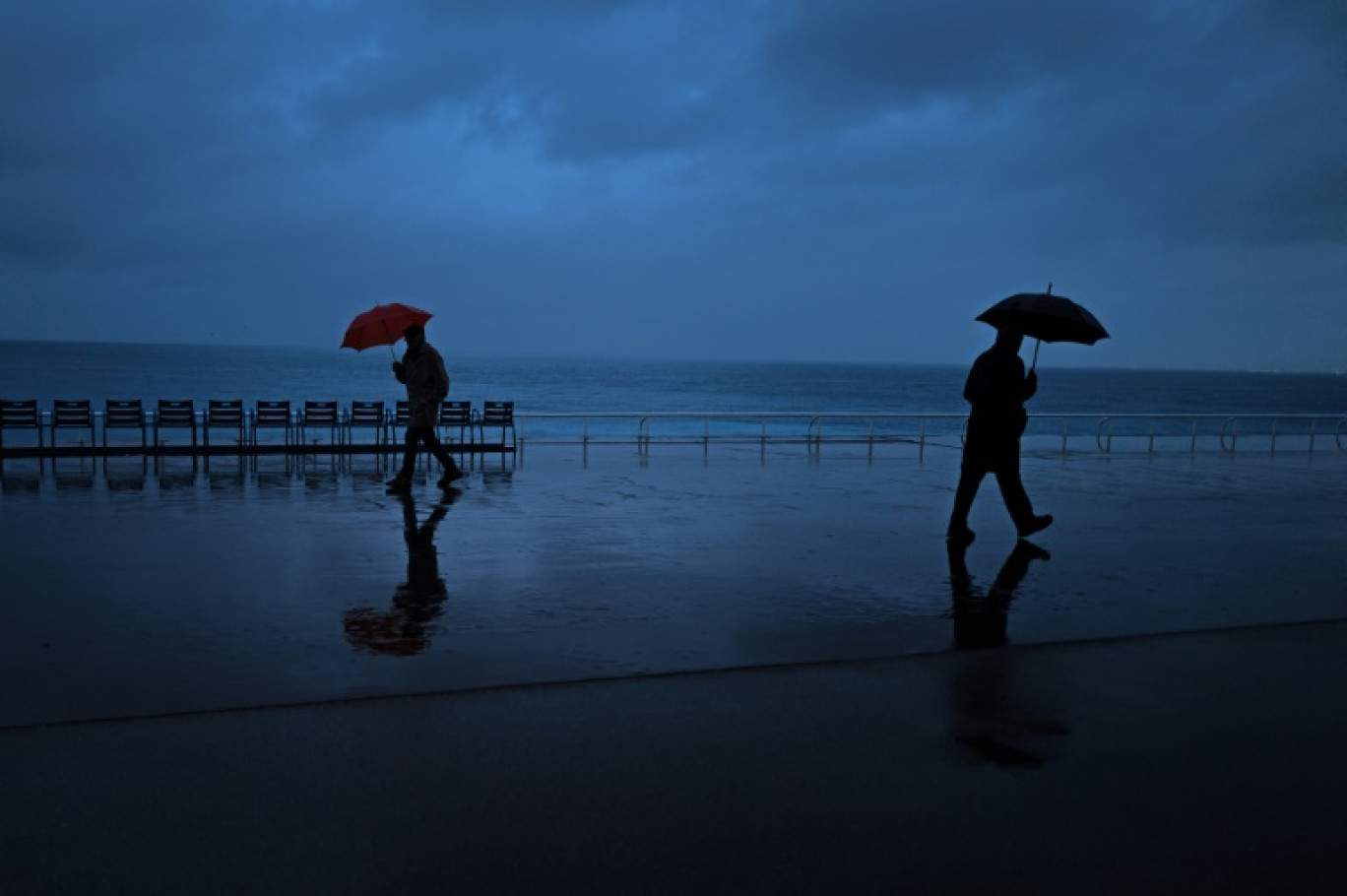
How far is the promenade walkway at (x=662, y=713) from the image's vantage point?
339 cm

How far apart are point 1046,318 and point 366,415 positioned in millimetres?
13789

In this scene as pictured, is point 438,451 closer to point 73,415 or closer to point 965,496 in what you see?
point 965,496

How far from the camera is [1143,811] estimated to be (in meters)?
3.79

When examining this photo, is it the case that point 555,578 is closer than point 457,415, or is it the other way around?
point 555,578

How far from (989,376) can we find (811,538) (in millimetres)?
2044

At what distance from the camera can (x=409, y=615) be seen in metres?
6.49

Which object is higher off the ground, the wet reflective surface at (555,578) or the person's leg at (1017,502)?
the person's leg at (1017,502)

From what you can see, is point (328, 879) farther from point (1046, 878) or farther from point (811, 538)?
point (811, 538)

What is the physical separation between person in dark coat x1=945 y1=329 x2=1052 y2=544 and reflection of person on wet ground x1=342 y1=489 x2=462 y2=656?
14.6 ft

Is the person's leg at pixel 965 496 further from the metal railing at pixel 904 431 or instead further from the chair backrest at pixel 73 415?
the chair backrest at pixel 73 415

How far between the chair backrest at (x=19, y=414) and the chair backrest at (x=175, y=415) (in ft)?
5.73

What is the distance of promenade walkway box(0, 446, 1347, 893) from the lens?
11.1 feet

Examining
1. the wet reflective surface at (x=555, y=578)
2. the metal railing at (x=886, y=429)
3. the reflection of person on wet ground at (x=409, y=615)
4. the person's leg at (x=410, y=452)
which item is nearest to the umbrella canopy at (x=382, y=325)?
the person's leg at (x=410, y=452)

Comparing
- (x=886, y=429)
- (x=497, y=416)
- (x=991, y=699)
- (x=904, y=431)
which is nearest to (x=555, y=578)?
(x=991, y=699)
